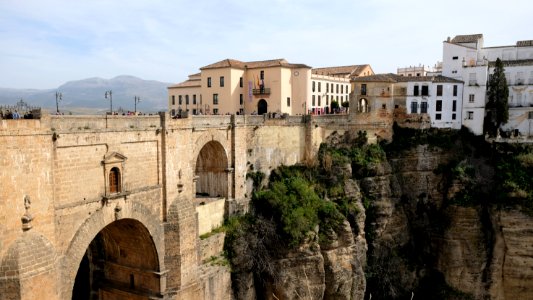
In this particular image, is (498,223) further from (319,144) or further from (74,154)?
(74,154)

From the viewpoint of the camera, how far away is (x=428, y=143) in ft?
114

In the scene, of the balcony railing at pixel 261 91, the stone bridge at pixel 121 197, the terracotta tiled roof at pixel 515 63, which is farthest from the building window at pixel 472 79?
the stone bridge at pixel 121 197

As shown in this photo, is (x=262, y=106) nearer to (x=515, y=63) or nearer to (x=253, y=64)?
(x=253, y=64)

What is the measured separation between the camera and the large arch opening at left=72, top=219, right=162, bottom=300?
1922 cm

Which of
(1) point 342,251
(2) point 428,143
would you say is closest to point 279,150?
(1) point 342,251

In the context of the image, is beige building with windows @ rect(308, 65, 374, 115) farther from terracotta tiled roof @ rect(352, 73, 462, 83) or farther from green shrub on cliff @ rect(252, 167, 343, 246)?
green shrub on cliff @ rect(252, 167, 343, 246)

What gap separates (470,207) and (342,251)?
12532mm

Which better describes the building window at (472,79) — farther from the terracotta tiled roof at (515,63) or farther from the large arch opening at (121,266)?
the large arch opening at (121,266)

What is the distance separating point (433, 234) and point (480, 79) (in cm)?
1331

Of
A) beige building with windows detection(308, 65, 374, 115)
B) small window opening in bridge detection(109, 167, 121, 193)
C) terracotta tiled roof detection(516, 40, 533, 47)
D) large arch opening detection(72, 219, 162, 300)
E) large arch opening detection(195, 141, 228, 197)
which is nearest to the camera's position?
small window opening in bridge detection(109, 167, 121, 193)

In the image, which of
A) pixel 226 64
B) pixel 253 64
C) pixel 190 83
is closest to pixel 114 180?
pixel 226 64

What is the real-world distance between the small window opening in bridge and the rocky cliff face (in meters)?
16.6

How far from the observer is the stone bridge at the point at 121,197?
522 inches

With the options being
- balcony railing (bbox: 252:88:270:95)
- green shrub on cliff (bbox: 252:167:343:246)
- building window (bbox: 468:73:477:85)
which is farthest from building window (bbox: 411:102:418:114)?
green shrub on cliff (bbox: 252:167:343:246)
